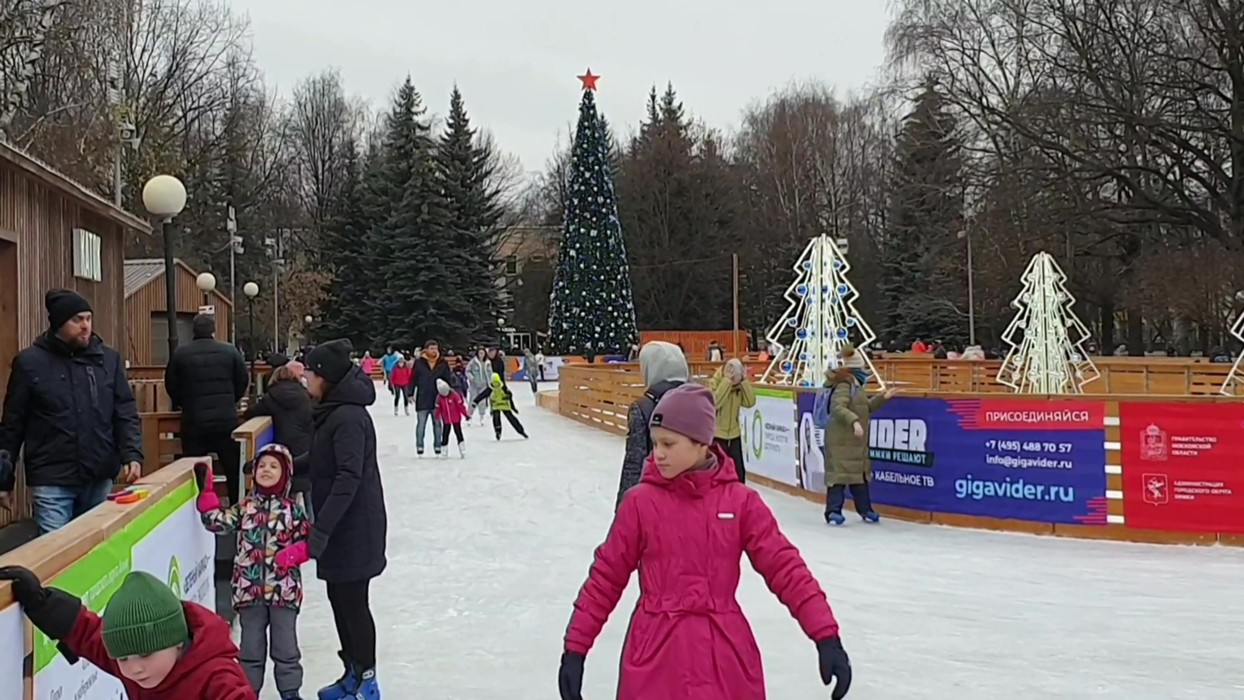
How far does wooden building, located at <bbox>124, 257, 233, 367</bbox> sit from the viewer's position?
23.6 meters

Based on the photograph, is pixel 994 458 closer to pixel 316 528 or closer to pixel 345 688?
pixel 345 688

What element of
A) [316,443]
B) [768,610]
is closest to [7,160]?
[316,443]

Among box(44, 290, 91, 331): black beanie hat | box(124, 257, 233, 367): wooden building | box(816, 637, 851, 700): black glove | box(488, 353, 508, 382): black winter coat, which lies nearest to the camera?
box(816, 637, 851, 700): black glove

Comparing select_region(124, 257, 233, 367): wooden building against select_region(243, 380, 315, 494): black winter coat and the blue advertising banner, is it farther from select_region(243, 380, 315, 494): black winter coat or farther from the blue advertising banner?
the blue advertising banner

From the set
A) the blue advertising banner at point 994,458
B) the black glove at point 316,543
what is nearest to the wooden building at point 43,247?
the black glove at point 316,543

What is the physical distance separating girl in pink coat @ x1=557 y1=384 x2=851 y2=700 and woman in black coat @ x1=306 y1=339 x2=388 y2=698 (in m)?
2.10

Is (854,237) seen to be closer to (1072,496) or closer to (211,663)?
(1072,496)

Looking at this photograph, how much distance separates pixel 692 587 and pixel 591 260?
147 ft

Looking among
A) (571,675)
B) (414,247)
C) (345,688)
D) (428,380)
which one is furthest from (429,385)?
(414,247)

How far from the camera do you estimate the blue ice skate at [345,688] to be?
19.3ft

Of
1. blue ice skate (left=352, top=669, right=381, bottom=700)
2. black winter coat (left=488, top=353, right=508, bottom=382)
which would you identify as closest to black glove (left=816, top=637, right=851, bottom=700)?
blue ice skate (left=352, top=669, right=381, bottom=700)

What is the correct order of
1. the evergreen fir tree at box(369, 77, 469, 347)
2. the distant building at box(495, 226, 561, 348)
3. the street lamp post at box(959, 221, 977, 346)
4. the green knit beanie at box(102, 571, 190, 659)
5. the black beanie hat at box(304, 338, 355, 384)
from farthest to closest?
1. the distant building at box(495, 226, 561, 348)
2. the evergreen fir tree at box(369, 77, 469, 347)
3. the street lamp post at box(959, 221, 977, 346)
4. the black beanie hat at box(304, 338, 355, 384)
5. the green knit beanie at box(102, 571, 190, 659)

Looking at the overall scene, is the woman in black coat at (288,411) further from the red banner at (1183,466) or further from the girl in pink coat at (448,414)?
the girl in pink coat at (448,414)

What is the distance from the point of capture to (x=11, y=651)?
3.23 meters
